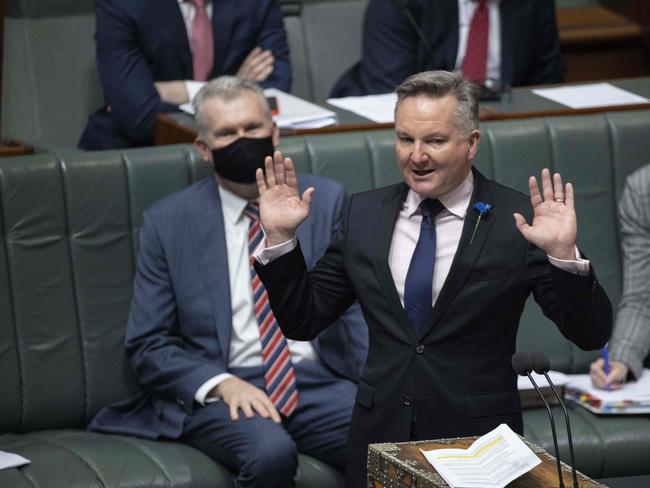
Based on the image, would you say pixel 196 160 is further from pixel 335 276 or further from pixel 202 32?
pixel 335 276

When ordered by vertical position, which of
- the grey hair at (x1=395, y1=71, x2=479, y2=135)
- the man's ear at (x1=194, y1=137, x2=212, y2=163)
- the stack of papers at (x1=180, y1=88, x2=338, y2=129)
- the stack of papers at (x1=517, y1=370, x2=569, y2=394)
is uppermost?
the grey hair at (x1=395, y1=71, x2=479, y2=135)

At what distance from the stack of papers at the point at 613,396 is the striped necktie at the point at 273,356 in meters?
0.74

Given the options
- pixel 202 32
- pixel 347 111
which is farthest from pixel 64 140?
pixel 347 111

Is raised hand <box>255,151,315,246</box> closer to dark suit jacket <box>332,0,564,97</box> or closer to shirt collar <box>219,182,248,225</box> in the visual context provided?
shirt collar <box>219,182,248,225</box>

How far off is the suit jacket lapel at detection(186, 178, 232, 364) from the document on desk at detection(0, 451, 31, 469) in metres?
0.54

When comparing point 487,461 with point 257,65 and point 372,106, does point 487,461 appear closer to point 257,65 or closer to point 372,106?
point 372,106

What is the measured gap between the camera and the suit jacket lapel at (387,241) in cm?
244

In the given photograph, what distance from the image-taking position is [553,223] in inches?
90.7

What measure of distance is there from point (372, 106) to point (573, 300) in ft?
6.01

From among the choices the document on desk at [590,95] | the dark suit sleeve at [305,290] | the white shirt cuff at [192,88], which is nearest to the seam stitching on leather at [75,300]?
the white shirt cuff at [192,88]

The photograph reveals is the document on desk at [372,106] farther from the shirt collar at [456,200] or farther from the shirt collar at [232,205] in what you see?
the shirt collar at [456,200]

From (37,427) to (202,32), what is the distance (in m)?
1.40

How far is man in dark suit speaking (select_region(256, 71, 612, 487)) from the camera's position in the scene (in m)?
2.42

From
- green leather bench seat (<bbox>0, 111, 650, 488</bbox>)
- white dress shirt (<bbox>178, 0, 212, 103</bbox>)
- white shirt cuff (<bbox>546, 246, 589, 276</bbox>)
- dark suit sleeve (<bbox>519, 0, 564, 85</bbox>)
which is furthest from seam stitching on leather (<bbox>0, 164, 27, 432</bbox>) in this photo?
dark suit sleeve (<bbox>519, 0, 564, 85</bbox>)
